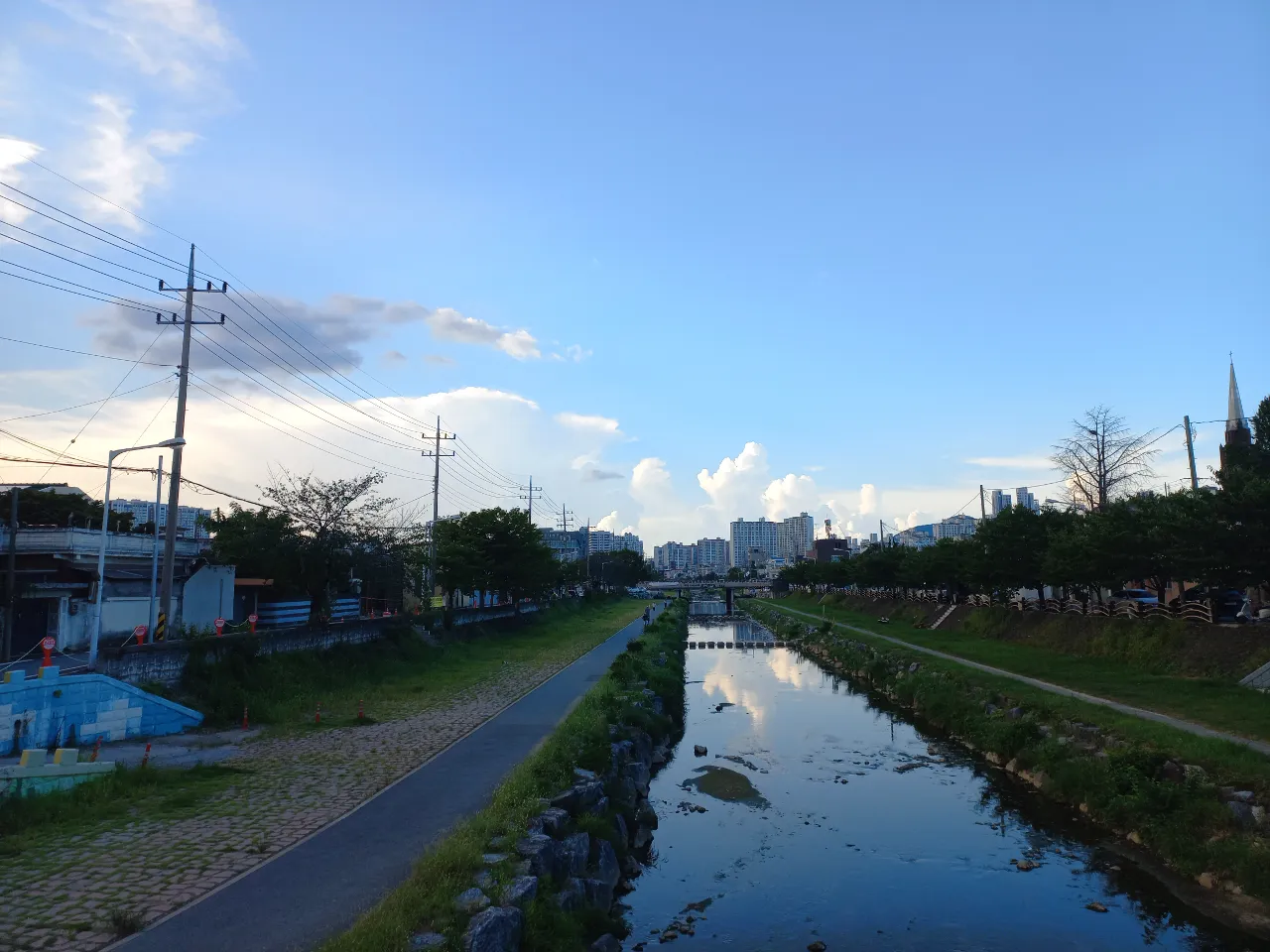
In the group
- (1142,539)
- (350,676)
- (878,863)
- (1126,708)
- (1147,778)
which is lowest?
(878,863)

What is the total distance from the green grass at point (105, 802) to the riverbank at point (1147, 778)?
19.6 metres

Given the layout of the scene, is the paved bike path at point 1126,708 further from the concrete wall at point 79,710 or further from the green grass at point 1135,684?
the concrete wall at point 79,710

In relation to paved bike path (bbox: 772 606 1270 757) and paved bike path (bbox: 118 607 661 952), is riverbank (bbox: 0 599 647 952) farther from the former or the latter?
paved bike path (bbox: 772 606 1270 757)

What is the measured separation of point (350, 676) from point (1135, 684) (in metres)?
30.4

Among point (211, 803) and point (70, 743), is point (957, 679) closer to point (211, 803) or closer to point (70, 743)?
point (211, 803)

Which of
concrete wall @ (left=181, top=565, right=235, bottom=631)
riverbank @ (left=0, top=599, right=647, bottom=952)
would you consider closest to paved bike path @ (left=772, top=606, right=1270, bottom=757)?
riverbank @ (left=0, top=599, right=647, bottom=952)

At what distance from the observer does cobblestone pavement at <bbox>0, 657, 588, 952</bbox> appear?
1038cm

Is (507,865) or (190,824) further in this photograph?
(190,824)

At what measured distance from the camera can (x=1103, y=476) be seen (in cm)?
5522

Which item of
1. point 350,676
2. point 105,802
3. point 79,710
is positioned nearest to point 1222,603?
point 350,676

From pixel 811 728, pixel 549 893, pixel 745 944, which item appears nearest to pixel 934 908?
pixel 745 944

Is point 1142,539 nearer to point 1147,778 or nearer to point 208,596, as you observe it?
point 1147,778

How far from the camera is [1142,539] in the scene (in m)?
34.1

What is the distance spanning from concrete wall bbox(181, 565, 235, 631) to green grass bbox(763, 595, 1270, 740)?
36519mm
